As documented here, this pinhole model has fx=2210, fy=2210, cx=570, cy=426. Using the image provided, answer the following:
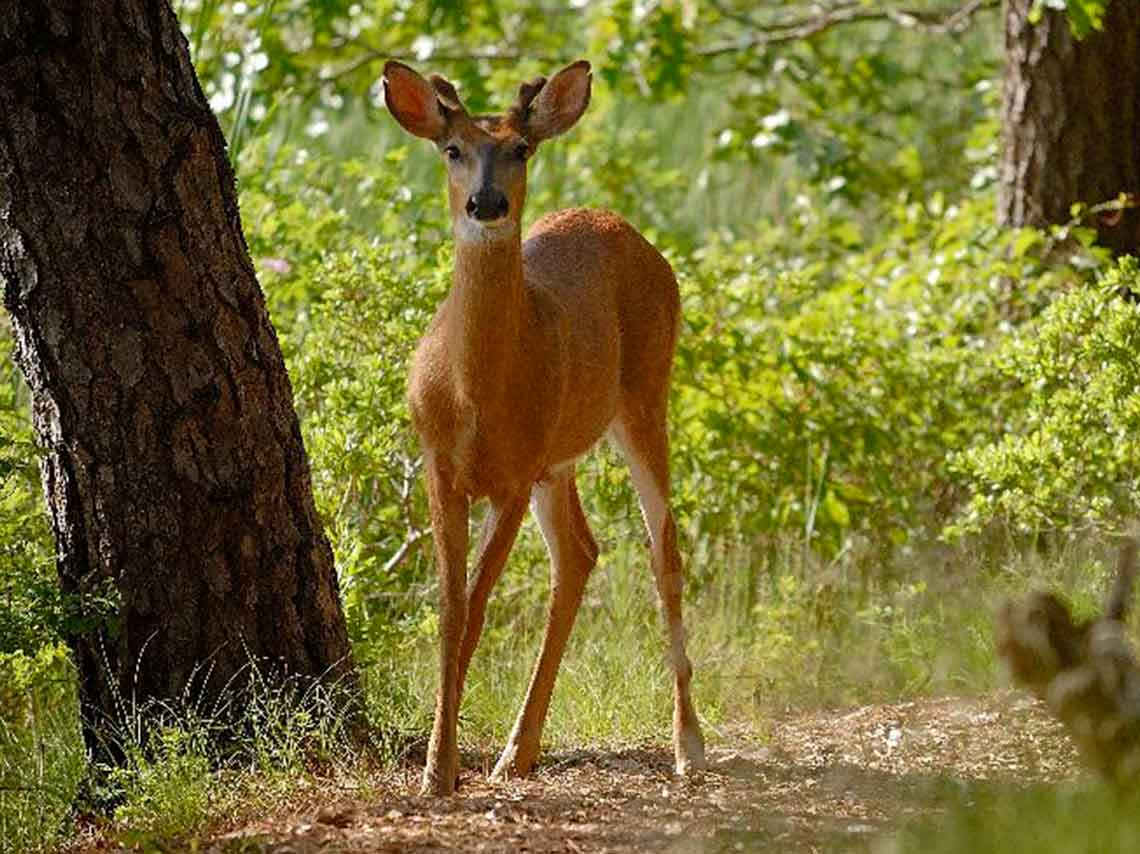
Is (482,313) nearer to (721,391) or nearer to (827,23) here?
(721,391)

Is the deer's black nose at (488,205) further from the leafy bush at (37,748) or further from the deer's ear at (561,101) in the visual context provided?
the leafy bush at (37,748)

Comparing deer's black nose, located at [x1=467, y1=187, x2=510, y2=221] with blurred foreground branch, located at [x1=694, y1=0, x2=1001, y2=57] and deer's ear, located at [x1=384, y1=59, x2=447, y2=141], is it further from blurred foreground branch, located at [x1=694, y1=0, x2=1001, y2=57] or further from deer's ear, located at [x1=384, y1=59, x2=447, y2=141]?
blurred foreground branch, located at [x1=694, y1=0, x2=1001, y2=57]

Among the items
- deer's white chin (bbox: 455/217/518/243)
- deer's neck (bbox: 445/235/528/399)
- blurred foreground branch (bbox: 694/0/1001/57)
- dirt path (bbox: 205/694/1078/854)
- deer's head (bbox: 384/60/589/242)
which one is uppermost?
blurred foreground branch (bbox: 694/0/1001/57)

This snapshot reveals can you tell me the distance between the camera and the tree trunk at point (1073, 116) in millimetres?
8797

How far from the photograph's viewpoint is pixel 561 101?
5562 mm

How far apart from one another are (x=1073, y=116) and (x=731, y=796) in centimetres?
463

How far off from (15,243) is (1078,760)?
270cm

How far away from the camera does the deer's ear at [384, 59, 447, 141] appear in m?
5.30

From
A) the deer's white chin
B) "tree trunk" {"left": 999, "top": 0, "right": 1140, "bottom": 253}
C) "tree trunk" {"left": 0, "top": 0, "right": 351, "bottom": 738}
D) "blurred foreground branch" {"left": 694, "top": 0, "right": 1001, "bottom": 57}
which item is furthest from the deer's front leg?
"blurred foreground branch" {"left": 694, "top": 0, "right": 1001, "bottom": 57}

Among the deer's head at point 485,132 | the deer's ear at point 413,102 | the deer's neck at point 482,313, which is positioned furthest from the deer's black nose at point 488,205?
the deer's ear at point 413,102

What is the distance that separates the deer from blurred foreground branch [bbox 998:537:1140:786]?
1768mm

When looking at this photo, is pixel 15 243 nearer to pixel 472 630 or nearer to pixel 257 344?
pixel 257 344

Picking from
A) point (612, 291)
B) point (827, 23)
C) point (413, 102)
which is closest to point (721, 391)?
point (612, 291)

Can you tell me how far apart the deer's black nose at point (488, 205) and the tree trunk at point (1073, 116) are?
435 centimetres
